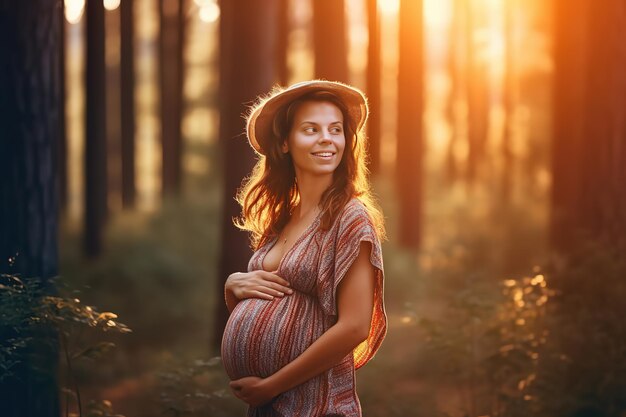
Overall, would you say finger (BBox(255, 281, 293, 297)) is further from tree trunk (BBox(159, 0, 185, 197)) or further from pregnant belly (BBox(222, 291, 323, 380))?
tree trunk (BBox(159, 0, 185, 197))

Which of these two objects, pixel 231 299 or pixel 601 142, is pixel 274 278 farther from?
Answer: pixel 601 142

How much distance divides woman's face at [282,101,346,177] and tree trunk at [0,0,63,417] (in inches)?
123

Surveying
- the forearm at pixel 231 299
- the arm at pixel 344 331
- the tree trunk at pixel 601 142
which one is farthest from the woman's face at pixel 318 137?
the tree trunk at pixel 601 142

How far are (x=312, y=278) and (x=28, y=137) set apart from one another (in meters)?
3.63

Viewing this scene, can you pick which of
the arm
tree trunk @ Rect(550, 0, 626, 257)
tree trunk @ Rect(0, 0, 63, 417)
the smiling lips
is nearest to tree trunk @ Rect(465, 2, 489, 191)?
tree trunk @ Rect(550, 0, 626, 257)

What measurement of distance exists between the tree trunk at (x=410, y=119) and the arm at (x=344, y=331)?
55.2 ft

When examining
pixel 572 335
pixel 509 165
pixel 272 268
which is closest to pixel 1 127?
pixel 272 268

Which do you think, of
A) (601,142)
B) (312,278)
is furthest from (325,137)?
(601,142)

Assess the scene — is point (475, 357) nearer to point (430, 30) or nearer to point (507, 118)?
Answer: point (507, 118)

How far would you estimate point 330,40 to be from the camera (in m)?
15.5

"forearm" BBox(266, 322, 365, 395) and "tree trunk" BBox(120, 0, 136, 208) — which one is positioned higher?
"tree trunk" BBox(120, 0, 136, 208)

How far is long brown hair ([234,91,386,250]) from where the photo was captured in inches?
→ 147

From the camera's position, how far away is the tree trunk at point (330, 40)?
15238 millimetres

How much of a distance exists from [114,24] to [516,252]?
20.4 metres
